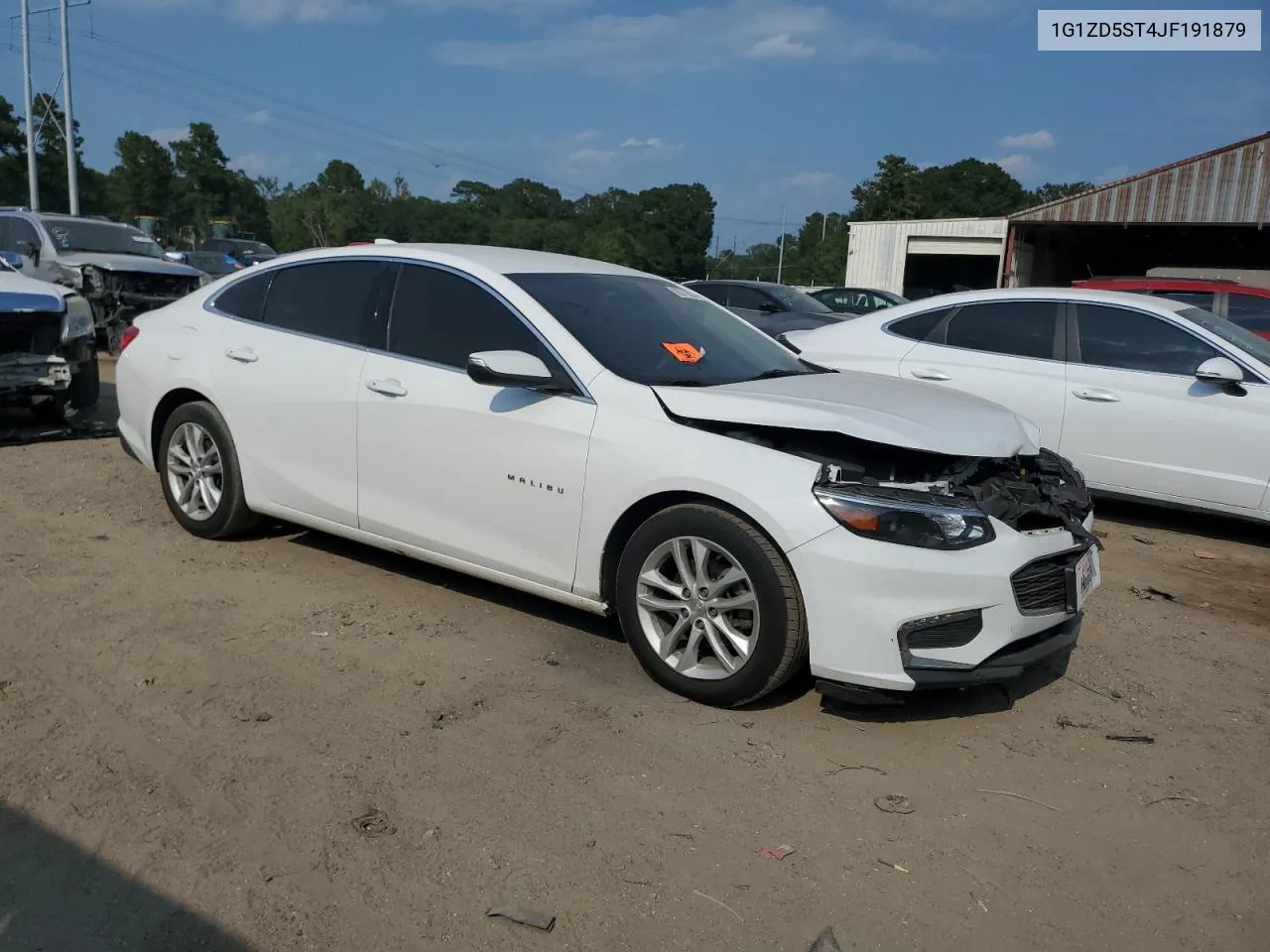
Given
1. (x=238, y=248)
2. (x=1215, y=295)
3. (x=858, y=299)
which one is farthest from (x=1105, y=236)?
(x=238, y=248)

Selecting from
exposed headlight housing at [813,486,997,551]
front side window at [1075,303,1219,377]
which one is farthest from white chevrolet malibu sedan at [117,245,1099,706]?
front side window at [1075,303,1219,377]

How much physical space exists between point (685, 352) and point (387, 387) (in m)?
1.33

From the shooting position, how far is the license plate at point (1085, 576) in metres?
3.86

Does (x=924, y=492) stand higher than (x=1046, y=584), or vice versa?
(x=924, y=492)

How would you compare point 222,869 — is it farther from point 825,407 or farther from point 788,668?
point 825,407

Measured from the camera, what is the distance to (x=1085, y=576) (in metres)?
3.94

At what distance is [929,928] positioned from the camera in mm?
2670

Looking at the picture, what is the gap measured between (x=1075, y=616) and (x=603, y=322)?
223 centimetres

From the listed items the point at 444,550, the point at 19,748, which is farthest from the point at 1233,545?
the point at 19,748

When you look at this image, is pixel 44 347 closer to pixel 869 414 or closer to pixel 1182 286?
pixel 869 414

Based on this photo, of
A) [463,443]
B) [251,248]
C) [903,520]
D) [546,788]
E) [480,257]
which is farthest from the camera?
[251,248]

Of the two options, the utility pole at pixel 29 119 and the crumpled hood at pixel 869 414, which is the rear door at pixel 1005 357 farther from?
the utility pole at pixel 29 119

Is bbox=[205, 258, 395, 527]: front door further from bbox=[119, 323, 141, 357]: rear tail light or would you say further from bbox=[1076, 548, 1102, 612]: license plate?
bbox=[1076, 548, 1102, 612]: license plate

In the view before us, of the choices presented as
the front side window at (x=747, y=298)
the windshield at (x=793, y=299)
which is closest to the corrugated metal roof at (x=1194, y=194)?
the windshield at (x=793, y=299)
